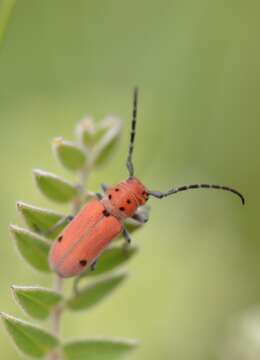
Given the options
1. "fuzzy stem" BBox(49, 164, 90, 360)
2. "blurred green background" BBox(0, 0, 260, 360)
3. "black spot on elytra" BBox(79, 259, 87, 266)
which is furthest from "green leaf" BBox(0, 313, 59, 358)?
"blurred green background" BBox(0, 0, 260, 360)

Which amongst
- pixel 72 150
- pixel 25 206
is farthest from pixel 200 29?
pixel 25 206

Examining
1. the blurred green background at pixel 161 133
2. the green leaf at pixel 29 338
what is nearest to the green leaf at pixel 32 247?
the green leaf at pixel 29 338

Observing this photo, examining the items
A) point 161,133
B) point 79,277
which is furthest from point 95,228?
point 161,133

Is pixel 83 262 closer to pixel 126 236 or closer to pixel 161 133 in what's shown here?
pixel 126 236

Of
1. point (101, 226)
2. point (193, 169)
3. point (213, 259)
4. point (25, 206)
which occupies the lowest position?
point (213, 259)

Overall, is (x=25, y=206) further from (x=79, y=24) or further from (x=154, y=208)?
(x=79, y=24)

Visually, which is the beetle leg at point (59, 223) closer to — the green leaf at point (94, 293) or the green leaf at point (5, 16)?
Answer: the green leaf at point (94, 293)
